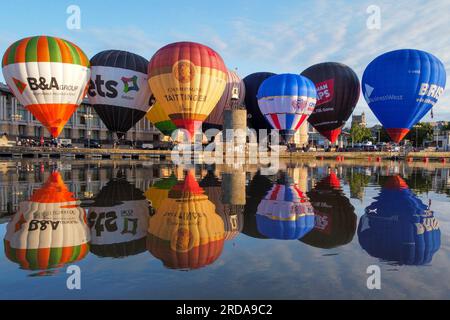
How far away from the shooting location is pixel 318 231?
301 inches

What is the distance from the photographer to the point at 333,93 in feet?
149

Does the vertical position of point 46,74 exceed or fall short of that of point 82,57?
it falls short

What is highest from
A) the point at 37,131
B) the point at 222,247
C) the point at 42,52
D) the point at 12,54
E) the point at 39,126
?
the point at 42,52

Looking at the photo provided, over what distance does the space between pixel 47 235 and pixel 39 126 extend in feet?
292

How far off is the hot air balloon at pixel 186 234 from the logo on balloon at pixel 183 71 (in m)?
24.4

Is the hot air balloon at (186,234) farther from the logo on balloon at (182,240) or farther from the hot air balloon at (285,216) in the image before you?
the hot air balloon at (285,216)

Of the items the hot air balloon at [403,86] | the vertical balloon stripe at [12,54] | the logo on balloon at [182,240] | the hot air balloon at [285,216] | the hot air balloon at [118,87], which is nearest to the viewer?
the logo on balloon at [182,240]

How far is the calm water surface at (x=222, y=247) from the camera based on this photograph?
4680mm

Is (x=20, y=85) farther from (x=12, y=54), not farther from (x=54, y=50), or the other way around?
(x=54, y=50)

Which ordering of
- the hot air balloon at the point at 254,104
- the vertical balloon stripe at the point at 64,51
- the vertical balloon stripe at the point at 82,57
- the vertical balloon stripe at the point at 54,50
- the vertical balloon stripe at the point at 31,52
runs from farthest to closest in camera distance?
1. the hot air balloon at the point at 254,104
2. the vertical balloon stripe at the point at 82,57
3. the vertical balloon stripe at the point at 64,51
4. the vertical balloon stripe at the point at 54,50
5. the vertical balloon stripe at the point at 31,52

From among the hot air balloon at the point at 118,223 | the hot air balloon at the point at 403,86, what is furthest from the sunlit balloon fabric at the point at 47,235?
the hot air balloon at the point at 403,86

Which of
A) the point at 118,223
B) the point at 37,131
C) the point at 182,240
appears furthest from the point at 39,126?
the point at 182,240

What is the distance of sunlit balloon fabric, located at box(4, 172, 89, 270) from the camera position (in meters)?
5.82
